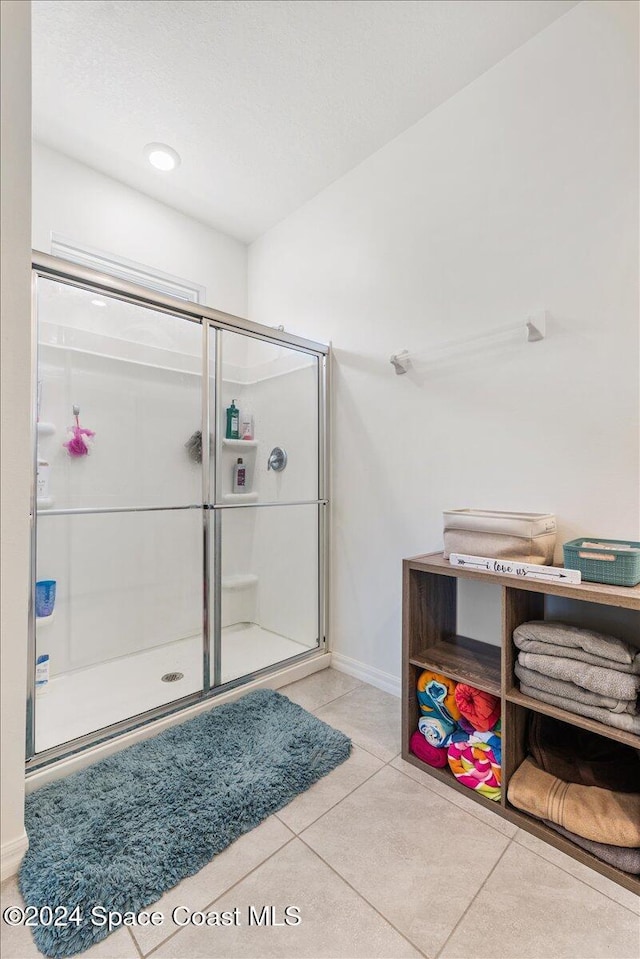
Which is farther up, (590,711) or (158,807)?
(590,711)

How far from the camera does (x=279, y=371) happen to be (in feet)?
7.36

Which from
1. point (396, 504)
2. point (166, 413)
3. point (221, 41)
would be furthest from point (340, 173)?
point (396, 504)

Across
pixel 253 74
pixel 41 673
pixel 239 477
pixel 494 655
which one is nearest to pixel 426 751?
pixel 494 655

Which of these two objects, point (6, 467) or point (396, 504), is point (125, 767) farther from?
point (396, 504)

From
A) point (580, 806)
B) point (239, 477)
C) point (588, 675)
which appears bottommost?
point (580, 806)

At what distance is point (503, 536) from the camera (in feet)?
4.33

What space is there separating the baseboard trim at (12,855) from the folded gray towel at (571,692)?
55.0 inches

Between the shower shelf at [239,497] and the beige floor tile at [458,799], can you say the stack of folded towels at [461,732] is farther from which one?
the shower shelf at [239,497]

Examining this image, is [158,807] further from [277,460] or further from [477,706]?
[277,460]

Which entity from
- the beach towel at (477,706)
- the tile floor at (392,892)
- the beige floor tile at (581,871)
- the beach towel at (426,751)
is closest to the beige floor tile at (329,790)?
the tile floor at (392,892)

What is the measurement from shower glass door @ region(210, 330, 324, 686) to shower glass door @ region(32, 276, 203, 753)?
190 mm

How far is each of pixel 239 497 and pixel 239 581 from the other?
0.52 metres

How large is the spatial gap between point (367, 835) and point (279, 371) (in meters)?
1.92

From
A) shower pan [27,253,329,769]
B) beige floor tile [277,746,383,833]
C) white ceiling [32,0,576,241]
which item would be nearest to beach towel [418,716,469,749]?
beige floor tile [277,746,383,833]
